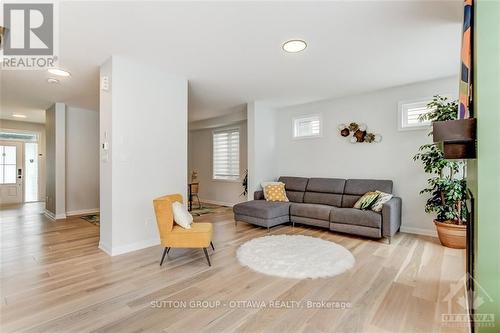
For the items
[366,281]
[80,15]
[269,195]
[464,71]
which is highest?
[80,15]

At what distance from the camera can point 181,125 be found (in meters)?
3.77

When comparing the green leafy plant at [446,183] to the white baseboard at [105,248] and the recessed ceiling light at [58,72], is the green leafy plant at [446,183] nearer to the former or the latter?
the white baseboard at [105,248]

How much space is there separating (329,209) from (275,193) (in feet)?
3.91

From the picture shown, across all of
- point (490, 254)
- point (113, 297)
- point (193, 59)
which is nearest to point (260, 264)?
point (113, 297)

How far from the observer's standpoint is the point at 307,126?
17.9 feet

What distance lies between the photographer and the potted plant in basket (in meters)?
3.21

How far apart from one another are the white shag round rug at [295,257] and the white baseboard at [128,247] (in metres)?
→ 1.29

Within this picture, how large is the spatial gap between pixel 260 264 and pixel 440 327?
1621mm

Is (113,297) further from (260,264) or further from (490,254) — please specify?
(490,254)

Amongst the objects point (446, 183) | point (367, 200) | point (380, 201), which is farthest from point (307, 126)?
point (446, 183)

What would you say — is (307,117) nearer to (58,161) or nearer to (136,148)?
(136,148)

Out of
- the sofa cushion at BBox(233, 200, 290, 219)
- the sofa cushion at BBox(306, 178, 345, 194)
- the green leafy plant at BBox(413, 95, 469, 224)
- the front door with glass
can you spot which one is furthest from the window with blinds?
the front door with glass

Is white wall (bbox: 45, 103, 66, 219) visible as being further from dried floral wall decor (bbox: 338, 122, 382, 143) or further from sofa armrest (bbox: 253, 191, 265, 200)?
dried floral wall decor (bbox: 338, 122, 382, 143)
